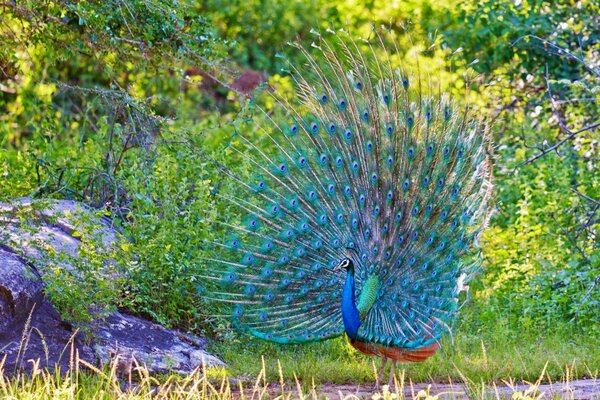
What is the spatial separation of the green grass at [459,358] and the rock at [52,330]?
0.40m

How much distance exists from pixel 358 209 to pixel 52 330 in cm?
241

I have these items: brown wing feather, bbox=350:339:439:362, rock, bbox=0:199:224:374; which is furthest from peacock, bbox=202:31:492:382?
rock, bbox=0:199:224:374

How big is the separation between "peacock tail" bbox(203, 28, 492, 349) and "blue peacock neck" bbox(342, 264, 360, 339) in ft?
0.69

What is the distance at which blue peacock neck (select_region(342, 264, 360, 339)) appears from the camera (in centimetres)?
695

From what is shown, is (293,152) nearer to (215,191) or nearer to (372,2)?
(215,191)

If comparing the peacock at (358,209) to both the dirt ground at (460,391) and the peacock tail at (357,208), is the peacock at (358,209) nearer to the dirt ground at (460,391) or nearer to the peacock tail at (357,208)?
the peacock tail at (357,208)

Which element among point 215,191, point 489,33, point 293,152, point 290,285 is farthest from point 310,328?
point 489,33

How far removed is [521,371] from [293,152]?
2346mm

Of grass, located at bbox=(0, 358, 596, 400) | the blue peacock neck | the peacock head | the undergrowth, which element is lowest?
grass, located at bbox=(0, 358, 596, 400)

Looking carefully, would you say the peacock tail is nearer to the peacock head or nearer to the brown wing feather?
the peacock head

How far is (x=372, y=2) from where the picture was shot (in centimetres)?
1695

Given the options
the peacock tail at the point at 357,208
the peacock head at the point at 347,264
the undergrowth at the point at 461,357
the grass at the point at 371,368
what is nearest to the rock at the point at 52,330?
the grass at the point at 371,368

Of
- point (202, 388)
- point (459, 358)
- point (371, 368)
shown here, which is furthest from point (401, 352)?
point (202, 388)

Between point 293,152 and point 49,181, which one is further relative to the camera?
point 49,181
